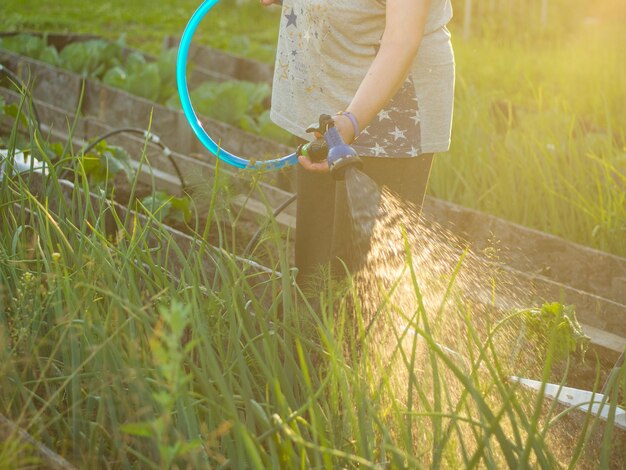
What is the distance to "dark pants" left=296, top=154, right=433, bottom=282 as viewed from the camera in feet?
6.77

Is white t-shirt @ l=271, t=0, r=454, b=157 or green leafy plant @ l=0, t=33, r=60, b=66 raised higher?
white t-shirt @ l=271, t=0, r=454, b=157

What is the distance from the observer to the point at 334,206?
2.24 metres

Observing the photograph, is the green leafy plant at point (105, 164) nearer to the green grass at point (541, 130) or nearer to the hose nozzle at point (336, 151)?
the green grass at point (541, 130)

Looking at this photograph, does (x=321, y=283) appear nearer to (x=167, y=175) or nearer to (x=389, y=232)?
(x=389, y=232)

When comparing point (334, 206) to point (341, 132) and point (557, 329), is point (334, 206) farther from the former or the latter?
point (557, 329)

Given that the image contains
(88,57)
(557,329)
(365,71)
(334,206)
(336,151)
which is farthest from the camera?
(88,57)

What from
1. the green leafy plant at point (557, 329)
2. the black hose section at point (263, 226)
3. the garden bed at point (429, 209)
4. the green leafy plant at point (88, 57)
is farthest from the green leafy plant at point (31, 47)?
the green leafy plant at point (557, 329)

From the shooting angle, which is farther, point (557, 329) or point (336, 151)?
point (557, 329)

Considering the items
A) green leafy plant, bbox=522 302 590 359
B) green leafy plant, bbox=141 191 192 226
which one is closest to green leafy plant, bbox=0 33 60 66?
green leafy plant, bbox=141 191 192 226

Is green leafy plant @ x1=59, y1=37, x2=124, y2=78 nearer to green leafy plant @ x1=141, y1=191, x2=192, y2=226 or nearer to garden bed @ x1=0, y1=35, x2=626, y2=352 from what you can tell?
garden bed @ x1=0, y1=35, x2=626, y2=352

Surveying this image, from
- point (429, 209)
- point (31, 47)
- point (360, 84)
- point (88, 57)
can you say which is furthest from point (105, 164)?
point (31, 47)

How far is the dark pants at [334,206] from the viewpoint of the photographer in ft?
6.77

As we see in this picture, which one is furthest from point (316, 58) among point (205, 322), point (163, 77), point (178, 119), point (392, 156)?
point (163, 77)

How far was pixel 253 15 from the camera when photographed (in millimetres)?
9211
